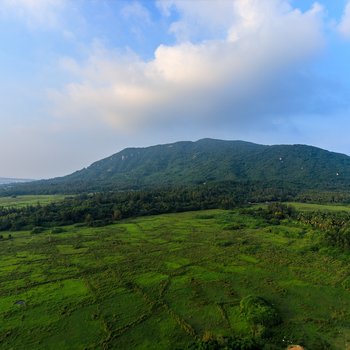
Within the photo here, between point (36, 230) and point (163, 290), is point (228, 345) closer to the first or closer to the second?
point (163, 290)

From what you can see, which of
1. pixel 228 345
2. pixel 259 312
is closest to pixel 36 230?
pixel 259 312

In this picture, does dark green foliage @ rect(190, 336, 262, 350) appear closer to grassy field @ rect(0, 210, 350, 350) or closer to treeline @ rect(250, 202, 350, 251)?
grassy field @ rect(0, 210, 350, 350)

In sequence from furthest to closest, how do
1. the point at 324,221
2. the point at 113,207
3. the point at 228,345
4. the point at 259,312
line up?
the point at 113,207, the point at 324,221, the point at 259,312, the point at 228,345

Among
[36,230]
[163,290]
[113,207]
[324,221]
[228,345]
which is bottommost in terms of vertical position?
[163,290]

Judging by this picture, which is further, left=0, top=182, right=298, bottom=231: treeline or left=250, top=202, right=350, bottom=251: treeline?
left=0, top=182, right=298, bottom=231: treeline

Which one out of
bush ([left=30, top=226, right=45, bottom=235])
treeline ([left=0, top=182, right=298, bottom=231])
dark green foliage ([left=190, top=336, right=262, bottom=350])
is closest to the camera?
dark green foliage ([left=190, top=336, right=262, bottom=350])

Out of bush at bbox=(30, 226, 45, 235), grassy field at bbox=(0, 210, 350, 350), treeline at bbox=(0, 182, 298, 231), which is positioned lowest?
grassy field at bbox=(0, 210, 350, 350)

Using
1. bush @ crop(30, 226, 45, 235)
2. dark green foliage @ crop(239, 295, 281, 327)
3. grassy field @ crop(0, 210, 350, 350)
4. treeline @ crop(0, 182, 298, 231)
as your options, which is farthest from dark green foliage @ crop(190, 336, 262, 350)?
treeline @ crop(0, 182, 298, 231)
